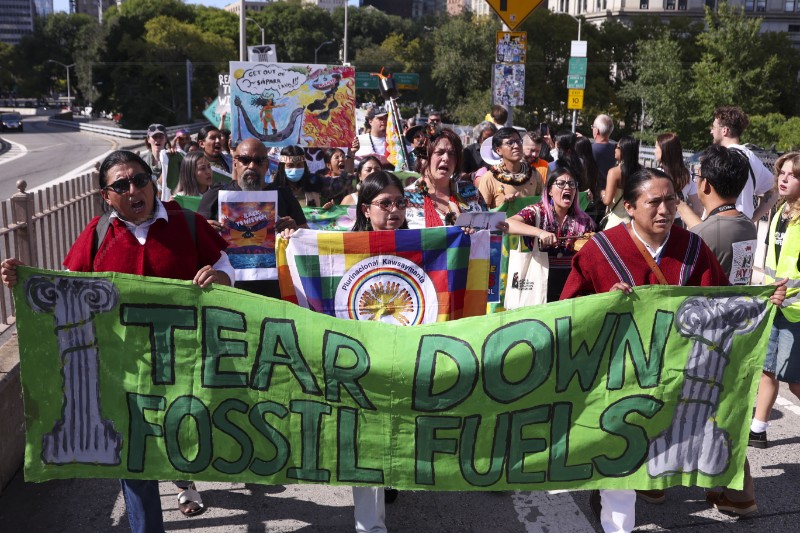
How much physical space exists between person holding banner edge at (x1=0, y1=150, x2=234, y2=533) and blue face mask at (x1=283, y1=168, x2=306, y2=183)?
465 centimetres

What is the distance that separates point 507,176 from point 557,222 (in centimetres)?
138

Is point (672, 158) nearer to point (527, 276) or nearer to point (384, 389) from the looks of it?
point (527, 276)

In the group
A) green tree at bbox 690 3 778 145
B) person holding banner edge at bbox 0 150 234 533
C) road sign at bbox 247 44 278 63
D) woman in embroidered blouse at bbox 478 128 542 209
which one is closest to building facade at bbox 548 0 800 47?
green tree at bbox 690 3 778 145

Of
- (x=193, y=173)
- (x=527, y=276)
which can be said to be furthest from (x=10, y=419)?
(x=527, y=276)

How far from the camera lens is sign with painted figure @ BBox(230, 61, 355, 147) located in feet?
31.7

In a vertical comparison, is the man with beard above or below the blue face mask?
above

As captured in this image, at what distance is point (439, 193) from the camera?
557 cm

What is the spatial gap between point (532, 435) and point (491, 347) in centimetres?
45

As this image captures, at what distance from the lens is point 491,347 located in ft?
12.4

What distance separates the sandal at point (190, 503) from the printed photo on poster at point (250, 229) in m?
1.48

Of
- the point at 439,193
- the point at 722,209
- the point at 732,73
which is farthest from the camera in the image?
the point at 732,73

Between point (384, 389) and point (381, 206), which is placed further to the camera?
point (381, 206)

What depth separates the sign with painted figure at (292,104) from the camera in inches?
380

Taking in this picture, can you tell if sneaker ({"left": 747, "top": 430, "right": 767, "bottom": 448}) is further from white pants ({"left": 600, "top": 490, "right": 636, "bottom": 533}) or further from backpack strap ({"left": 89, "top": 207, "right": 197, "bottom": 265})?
backpack strap ({"left": 89, "top": 207, "right": 197, "bottom": 265})
